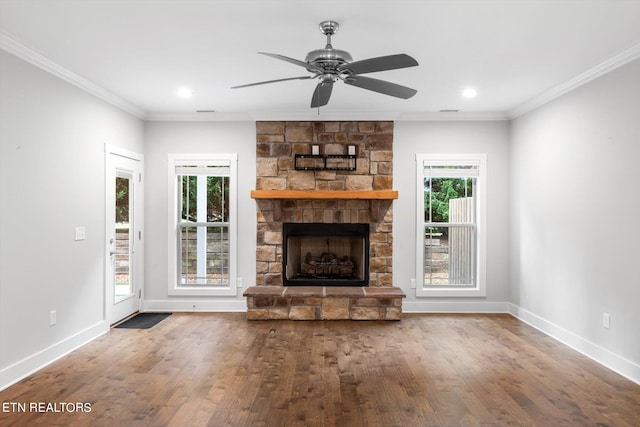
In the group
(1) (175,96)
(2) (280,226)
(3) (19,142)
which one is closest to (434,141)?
(2) (280,226)

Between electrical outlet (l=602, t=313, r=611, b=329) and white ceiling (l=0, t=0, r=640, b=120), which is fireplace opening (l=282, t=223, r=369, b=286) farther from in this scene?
electrical outlet (l=602, t=313, r=611, b=329)

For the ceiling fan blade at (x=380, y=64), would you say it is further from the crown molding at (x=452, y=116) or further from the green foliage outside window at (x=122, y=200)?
the green foliage outside window at (x=122, y=200)

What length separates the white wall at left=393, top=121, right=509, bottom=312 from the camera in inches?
230

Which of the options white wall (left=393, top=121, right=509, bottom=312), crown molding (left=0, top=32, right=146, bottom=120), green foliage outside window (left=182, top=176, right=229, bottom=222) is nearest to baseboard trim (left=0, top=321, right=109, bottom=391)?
green foliage outside window (left=182, top=176, right=229, bottom=222)

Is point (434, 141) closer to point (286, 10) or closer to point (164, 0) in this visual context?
point (286, 10)

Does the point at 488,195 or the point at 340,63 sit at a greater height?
the point at 340,63

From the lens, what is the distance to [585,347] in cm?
411

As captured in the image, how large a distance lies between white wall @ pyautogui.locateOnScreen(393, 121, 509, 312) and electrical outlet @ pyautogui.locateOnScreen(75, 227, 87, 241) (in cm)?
368

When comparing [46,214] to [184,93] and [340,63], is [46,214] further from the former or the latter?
[340,63]

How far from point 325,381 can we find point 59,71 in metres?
3.58

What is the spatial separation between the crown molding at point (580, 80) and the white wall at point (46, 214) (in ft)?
16.0

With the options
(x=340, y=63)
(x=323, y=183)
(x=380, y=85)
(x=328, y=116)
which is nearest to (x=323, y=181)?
(x=323, y=183)

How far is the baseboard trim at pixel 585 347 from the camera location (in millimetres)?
3518

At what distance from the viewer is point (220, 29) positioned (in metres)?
3.15
